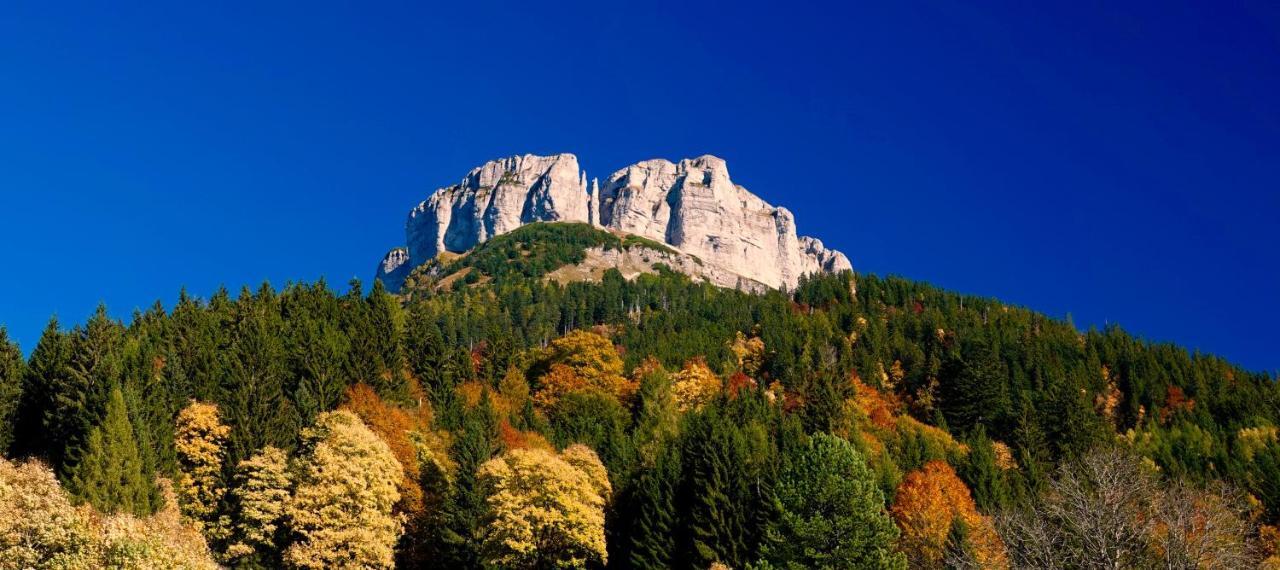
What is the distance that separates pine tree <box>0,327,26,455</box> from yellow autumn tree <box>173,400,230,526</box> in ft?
Result: 29.6

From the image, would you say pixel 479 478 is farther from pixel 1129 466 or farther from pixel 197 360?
pixel 1129 466

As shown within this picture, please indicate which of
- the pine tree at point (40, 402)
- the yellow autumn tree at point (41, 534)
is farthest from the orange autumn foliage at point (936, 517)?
the pine tree at point (40, 402)

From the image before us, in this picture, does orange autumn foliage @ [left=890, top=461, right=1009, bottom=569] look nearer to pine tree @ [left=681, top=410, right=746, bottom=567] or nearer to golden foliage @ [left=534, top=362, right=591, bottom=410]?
pine tree @ [left=681, top=410, right=746, bottom=567]

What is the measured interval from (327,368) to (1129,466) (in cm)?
5276

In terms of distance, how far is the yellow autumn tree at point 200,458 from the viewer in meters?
60.1

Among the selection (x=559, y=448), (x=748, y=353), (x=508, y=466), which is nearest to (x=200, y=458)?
(x=508, y=466)

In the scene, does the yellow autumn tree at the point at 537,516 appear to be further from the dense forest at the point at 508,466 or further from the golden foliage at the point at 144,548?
the golden foliage at the point at 144,548

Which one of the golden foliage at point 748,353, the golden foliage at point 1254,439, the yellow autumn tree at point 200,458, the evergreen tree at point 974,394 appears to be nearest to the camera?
the yellow autumn tree at point 200,458

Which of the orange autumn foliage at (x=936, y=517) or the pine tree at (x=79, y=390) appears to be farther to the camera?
the orange autumn foliage at (x=936, y=517)

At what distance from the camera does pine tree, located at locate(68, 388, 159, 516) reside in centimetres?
5140

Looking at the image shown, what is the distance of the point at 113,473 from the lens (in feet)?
172

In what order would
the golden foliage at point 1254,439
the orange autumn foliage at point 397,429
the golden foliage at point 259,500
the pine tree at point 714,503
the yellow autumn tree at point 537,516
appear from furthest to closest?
the golden foliage at point 1254,439 → the orange autumn foliage at point 397,429 → the yellow autumn tree at point 537,516 → the pine tree at point 714,503 → the golden foliage at point 259,500

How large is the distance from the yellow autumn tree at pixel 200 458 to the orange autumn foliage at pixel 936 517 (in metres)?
43.2

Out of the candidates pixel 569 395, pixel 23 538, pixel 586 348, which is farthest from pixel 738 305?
pixel 23 538
